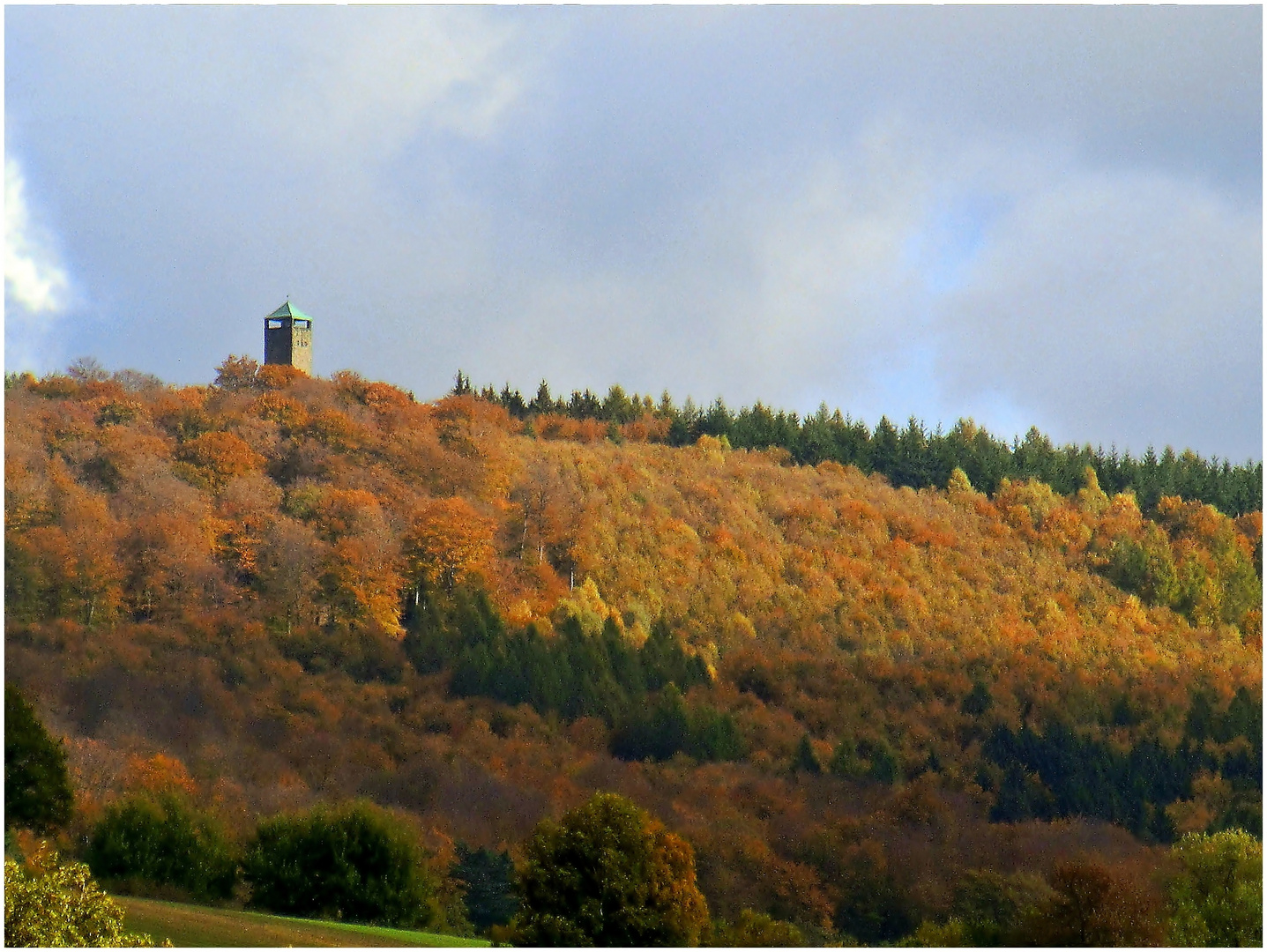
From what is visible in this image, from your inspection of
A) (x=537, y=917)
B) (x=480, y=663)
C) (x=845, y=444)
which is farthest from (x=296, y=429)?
(x=537, y=917)

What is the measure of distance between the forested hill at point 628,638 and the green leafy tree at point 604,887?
10030 mm

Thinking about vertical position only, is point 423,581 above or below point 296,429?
below

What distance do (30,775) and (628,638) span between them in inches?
1275

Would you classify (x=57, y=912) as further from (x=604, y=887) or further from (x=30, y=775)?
(x=30, y=775)

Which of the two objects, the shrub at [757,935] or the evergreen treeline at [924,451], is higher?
the evergreen treeline at [924,451]

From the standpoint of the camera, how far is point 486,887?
32656 millimetres

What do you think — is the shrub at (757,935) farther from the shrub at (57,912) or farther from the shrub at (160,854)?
the shrub at (57,912)

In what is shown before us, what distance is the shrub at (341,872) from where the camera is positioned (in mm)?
28891

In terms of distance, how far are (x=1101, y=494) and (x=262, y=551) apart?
41968 millimetres

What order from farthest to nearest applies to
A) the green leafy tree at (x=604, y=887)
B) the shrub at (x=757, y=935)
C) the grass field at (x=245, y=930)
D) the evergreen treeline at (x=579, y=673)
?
1. the evergreen treeline at (x=579, y=673)
2. the shrub at (x=757, y=935)
3. the green leafy tree at (x=604, y=887)
4. the grass field at (x=245, y=930)

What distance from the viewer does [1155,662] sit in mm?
63125

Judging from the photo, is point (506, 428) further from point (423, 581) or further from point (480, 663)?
point (480, 663)

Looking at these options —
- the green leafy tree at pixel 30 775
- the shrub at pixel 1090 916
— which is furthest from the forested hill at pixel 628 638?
the green leafy tree at pixel 30 775

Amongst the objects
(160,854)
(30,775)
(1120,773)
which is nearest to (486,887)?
(160,854)
